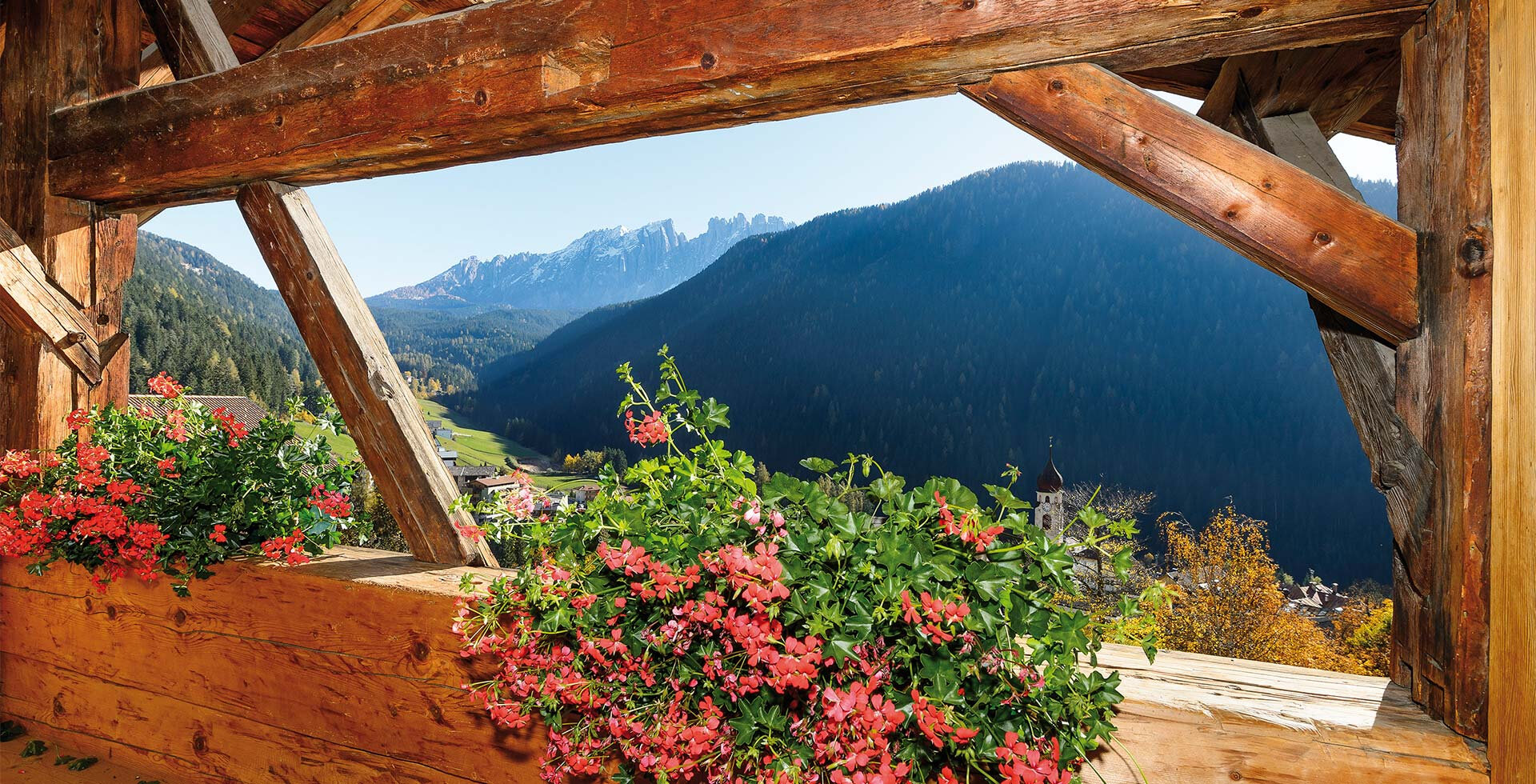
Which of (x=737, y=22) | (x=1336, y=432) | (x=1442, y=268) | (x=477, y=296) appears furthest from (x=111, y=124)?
(x=1336, y=432)

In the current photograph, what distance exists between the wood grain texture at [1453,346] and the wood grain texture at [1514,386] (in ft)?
0.04

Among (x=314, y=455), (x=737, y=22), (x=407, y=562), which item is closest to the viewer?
(x=737, y=22)

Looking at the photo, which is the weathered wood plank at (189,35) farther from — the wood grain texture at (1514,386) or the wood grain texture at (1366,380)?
the wood grain texture at (1514,386)

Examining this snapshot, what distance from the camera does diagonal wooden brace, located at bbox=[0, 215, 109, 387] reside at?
1.74 metres

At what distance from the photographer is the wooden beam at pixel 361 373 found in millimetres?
1522

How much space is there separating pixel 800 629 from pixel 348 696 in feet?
3.67

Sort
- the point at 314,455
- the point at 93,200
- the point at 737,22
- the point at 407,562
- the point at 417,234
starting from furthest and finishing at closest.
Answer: the point at 417,234 < the point at 93,200 < the point at 314,455 < the point at 407,562 < the point at 737,22

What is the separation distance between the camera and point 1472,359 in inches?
33.3

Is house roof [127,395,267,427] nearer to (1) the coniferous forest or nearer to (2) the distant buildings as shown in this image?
(1) the coniferous forest

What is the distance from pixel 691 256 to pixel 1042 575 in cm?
888

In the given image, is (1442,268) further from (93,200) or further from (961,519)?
(93,200)

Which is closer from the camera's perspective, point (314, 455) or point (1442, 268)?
point (1442, 268)

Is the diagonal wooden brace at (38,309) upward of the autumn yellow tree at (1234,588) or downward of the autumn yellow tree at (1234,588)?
upward

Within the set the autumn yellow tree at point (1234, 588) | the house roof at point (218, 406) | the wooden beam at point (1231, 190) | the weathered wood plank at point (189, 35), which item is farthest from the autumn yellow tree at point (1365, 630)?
the weathered wood plank at point (189, 35)
